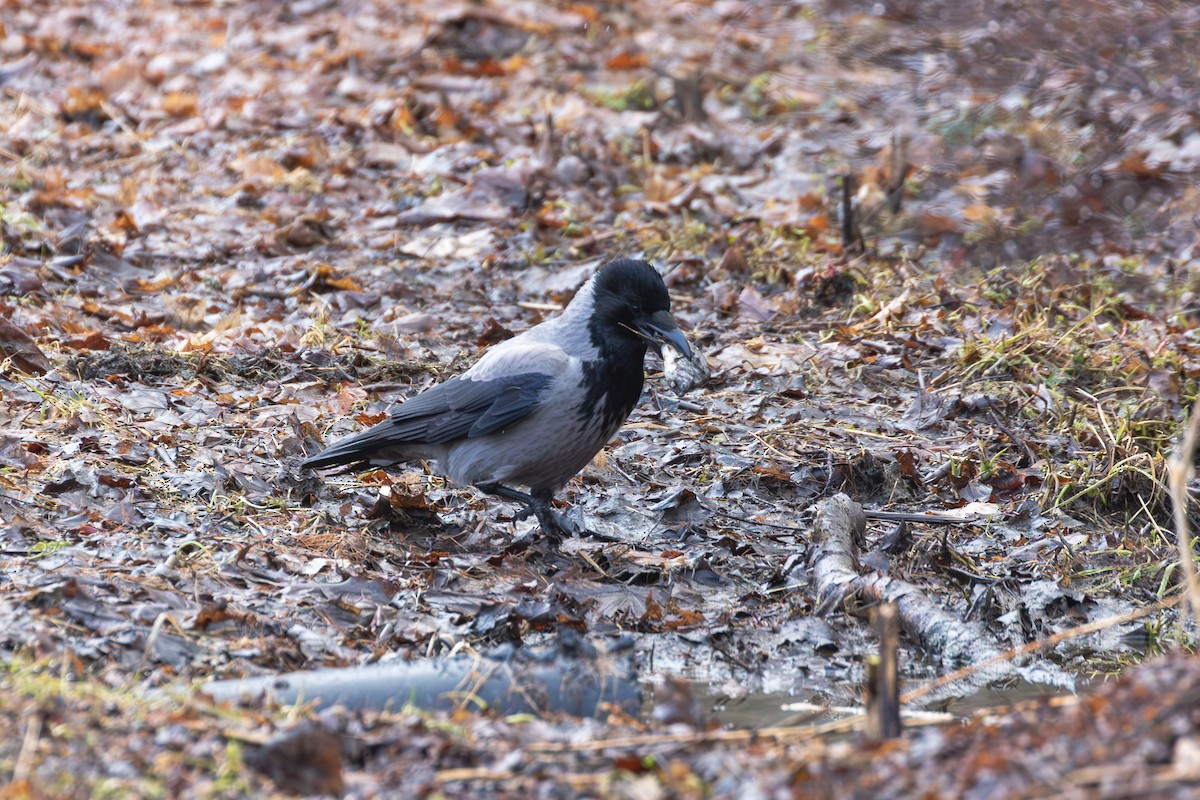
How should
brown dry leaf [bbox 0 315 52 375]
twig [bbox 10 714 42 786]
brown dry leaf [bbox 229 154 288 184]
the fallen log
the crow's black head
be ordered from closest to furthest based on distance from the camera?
twig [bbox 10 714 42 786], the fallen log, the crow's black head, brown dry leaf [bbox 0 315 52 375], brown dry leaf [bbox 229 154 288 184]

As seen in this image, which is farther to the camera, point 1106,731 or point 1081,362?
point 1081,362

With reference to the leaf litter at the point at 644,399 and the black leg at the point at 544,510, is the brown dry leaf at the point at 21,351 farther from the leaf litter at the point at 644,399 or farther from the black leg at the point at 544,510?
the black leg at the point at 544,510

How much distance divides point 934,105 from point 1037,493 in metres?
2.30

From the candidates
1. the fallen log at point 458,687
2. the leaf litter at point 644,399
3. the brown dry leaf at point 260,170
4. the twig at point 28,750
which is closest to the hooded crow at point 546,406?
the leaf litter at point 644,399

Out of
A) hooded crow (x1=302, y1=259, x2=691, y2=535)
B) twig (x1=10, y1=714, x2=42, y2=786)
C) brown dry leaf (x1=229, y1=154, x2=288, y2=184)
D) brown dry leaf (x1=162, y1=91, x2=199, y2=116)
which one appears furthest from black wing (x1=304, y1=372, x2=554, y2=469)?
brown dry leaf (x1=162, y1=91, x2=199, y2=116)

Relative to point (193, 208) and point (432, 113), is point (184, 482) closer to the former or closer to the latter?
point (193, 208)

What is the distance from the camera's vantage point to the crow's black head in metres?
5.92

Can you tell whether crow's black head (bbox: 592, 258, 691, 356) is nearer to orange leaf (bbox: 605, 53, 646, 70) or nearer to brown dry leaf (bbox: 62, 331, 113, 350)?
brown dry leaf (bbox: 62, 331, 113, 350)

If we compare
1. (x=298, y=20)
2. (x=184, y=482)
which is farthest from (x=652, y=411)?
(x=298, y=20)

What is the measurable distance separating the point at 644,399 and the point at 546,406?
1652 millimetres

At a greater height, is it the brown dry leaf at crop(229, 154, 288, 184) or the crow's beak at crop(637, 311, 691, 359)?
the crow's beak at crop(637, 311, 691, 359)

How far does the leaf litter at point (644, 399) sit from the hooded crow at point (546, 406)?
0.29 metres

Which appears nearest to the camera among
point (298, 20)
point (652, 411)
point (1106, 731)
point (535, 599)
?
point (1106, 731)

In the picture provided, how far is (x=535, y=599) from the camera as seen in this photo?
516cm
